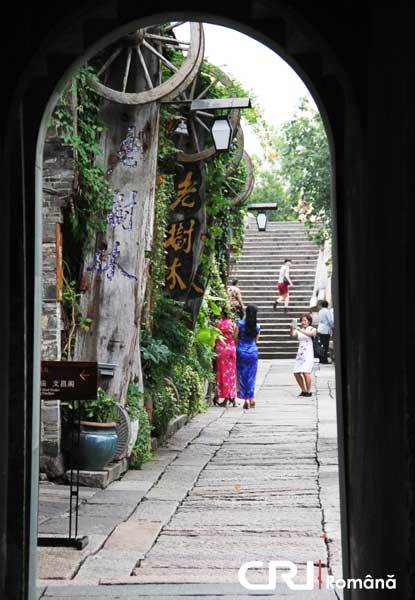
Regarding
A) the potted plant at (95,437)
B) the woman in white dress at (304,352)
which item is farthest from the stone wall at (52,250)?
the woman in white dress at (304,352)

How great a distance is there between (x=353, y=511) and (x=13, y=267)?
1.75 metres

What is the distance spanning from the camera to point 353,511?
14.5 ft

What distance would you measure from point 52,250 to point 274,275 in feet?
72.5

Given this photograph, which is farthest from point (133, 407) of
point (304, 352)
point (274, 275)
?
point (274, 275)

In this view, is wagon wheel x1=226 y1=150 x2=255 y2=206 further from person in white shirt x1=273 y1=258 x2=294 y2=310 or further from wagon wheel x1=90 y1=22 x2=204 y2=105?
person in white shirt x1=273 y1=258 x2=294 y2=310

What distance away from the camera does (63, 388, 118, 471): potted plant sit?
28.7 feet

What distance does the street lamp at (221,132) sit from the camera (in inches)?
442

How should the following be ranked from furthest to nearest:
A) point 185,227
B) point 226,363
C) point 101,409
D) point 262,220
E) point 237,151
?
point 262,220, point 226,363, point 237,151, point 185,227, point 101,409

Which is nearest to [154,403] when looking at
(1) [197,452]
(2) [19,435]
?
(1) [197,452]

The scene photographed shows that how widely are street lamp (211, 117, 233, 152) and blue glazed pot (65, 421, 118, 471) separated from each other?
373 centimetres

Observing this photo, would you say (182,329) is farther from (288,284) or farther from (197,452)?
(288,284)

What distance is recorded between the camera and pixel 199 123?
12.3m

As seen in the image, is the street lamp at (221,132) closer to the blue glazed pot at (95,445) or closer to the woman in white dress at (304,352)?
the blue glazed pot at (95,445)

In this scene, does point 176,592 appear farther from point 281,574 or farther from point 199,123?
point 199,123
